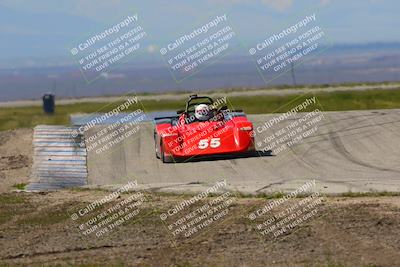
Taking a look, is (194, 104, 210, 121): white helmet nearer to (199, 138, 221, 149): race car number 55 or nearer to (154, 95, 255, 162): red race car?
(154, 95, 255, 162): red race car

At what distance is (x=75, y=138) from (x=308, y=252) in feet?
50.3

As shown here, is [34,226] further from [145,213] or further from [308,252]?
[308,252]

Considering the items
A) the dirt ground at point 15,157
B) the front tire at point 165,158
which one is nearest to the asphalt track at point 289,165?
the front tire at point 165,158

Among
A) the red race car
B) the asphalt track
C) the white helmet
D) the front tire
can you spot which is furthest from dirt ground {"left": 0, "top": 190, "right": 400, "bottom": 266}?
the white helmet

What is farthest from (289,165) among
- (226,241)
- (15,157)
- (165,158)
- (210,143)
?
(15,157)

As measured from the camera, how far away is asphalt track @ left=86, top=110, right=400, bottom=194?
54.3ft

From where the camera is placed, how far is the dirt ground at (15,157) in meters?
20.5

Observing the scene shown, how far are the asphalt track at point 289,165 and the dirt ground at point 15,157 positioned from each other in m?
1.97

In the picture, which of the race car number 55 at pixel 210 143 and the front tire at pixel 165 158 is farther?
the front tire at pixel 165 158

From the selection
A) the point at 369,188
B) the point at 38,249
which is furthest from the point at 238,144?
the point at 38,249

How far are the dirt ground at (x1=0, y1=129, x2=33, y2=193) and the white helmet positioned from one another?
5.08 meters

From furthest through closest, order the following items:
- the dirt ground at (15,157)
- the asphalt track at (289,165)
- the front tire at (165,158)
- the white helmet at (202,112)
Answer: the white helmet at (202,112) < the front tire at (165,158) < the dirt ground at (15,157) < the asphalt track at (289,165)

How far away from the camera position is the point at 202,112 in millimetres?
21266

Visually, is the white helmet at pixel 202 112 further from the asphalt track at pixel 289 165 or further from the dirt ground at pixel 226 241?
the dirt ground at pixel 226 241
